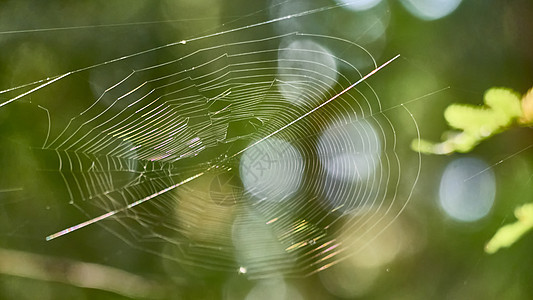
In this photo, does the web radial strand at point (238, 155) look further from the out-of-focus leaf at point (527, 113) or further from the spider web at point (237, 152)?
the out-of-focus leaf at point (527, 113)

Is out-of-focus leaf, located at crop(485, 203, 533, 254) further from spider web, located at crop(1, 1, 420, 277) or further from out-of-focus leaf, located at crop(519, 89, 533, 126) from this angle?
spider web, located at crop(1, 1, 420, 277)

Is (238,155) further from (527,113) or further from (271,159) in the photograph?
(527,113)

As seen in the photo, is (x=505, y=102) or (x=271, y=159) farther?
(x=271, y=159)

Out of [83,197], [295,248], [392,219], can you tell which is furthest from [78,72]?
[392,219]

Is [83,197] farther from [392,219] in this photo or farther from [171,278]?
[392,219]

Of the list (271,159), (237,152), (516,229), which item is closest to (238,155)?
(237,152)

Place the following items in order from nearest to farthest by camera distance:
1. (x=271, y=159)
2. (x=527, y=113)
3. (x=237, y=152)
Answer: (x=527, y=113), (x=237, y=152), (x=271, y=159)

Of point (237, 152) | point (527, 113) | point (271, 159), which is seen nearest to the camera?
point (527, 113)
